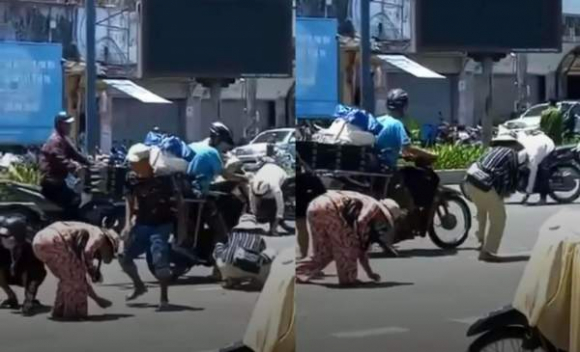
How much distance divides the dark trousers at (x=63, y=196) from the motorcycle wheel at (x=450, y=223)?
2.57 feet

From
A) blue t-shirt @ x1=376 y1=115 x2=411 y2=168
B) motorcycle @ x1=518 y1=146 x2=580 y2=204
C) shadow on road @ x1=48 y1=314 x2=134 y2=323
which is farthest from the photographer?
motorcycle @ x1=518 y1=146 x2=580 y2=204

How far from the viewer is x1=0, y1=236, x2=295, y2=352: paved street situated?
6.89ft

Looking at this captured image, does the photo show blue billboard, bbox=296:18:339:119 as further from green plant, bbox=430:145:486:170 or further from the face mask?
the face mask

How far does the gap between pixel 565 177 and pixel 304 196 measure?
2.06 ft

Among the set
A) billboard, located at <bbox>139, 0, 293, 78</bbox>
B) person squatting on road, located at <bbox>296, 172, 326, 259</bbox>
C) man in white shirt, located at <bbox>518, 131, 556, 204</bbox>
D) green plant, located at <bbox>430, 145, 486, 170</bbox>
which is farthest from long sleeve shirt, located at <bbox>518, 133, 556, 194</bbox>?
billboard, located at <bbox>139, 0, 293, 78</bbox>

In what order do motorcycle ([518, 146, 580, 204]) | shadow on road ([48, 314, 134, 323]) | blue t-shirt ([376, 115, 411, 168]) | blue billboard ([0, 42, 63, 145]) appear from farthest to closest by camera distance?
motorcycle ([518, 146, 580, 204]) → blue t-shirt ([376, 115, 411, 168]) → shadow on road ([48, 314, 134, 323]) → blue billboard ([0, 42, 63, 145])

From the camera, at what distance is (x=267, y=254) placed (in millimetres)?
2227

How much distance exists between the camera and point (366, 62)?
220 centimetres

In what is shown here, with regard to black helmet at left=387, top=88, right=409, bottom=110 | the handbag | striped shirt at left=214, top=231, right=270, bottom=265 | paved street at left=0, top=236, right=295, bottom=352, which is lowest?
paved street at left=0, top=236, right=295, bottom=352

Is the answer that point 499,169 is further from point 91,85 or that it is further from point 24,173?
point 24,173

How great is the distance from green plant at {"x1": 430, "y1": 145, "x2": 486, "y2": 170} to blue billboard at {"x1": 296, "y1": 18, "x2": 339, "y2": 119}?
0.27m

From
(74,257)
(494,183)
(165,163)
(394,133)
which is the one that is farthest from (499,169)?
(74,257)

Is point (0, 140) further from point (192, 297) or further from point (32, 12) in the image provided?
point (192, 297)

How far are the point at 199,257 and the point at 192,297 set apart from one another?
0.09 metres
